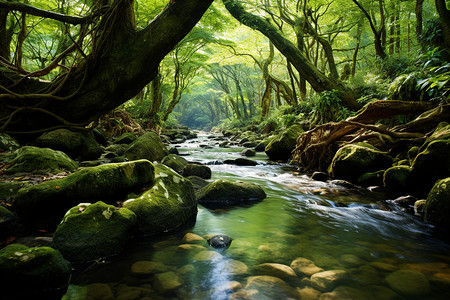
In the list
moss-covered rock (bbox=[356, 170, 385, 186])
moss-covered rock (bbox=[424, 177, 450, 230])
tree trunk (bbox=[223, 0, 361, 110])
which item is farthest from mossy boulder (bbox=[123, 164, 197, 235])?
tree trunk (bbox=[223, 0, 361, 110])

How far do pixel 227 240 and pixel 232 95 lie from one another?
93.3ft

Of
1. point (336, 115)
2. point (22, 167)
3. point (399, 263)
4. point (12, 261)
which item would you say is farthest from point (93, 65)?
point (336, 115)

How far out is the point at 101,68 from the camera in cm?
416

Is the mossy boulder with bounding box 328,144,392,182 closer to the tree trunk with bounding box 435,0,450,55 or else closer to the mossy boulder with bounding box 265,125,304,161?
the mossy boulder with bounding box 265,125,304,161

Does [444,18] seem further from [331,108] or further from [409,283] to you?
[409,283]

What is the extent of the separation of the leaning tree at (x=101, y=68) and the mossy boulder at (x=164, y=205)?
6.07ft

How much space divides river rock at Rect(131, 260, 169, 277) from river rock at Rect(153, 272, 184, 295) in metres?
0.07

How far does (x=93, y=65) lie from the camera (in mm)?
4113

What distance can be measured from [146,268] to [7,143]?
4.56 metres

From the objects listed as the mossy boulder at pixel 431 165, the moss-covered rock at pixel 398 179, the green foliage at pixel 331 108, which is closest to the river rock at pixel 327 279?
the mossy boulder at pixel 431 165

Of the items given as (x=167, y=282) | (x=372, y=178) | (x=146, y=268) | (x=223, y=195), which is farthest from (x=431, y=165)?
(x=146, y=268)

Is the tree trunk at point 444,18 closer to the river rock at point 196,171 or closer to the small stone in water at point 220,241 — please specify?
the river rock at point 196,171

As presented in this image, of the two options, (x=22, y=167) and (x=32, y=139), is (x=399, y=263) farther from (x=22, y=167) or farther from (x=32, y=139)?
(x=32, y=139)

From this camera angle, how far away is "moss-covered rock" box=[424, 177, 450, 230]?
2873 millimetres
